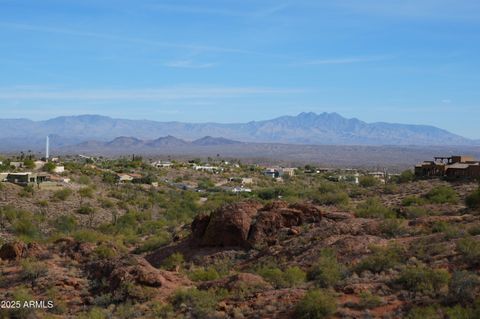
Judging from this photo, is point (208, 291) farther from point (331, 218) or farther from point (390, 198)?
point (390, 198)

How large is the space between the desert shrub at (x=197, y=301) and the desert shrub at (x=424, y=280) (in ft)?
17.1

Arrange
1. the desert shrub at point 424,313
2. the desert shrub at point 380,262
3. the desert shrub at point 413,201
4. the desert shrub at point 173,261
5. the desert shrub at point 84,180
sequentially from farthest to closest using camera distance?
the desert shrub at point 84,180 → the desert shrub at point 413,201 → the desert shrub at point 173,261 → the desert shrub at point 380,262 → the desert shrub at point 424,313

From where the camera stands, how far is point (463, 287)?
16719 millimetres

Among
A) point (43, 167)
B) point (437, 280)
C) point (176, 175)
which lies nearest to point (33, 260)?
point (437, 280)

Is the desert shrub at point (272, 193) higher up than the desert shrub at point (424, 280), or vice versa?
the desert shrub at point (424, 280)

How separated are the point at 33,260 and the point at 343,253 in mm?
11406

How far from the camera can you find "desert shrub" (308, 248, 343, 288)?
64.5 ft

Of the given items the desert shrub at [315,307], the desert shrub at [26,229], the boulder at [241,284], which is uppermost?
the desert shrub at [315,307]

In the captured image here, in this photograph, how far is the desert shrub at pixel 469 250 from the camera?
63.9 feet

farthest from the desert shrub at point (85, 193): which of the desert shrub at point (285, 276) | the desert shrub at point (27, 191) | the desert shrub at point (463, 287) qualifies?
the desert shrub at point (463, 287)

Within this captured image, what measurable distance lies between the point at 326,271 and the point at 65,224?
88.5ft

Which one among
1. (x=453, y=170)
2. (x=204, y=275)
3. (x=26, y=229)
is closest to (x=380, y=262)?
(x=204, y=275)

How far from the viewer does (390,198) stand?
41.5 m

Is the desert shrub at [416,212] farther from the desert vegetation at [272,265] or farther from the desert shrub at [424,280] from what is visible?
the desert shrub at [424,280]
